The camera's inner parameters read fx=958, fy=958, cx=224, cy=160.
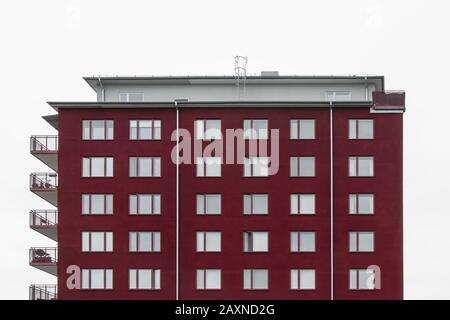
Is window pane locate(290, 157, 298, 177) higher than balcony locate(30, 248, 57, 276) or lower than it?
higher

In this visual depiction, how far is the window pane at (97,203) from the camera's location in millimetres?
64938

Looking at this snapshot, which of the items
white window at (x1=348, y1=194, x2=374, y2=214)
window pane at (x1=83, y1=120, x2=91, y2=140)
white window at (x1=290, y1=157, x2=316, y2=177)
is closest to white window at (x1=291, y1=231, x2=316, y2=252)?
white window at (x1=348, y1=194, x2=374, y2=214)

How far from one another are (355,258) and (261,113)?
11.7 metres

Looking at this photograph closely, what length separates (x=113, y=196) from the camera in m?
65.1

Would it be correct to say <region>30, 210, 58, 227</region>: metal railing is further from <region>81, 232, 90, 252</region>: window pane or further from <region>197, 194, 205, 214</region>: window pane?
<region>197, 194, 205, 214</region>: window pane

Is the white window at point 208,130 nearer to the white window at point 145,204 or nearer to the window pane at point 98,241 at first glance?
the white window at point 145,204

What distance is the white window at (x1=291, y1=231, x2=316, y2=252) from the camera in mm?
63766

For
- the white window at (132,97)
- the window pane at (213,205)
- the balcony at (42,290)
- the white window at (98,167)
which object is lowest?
the balcony at (42,290)

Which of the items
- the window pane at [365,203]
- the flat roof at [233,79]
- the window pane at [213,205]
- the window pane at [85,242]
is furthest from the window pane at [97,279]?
the window pane at [365,203]

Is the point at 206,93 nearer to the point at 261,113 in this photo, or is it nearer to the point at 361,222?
the point at 261,113

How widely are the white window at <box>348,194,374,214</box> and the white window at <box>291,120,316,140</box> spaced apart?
496cm

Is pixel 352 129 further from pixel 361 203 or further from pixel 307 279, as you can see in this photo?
pixel 307 279

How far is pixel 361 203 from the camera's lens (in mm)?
64625

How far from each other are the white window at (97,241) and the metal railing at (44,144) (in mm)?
6850
